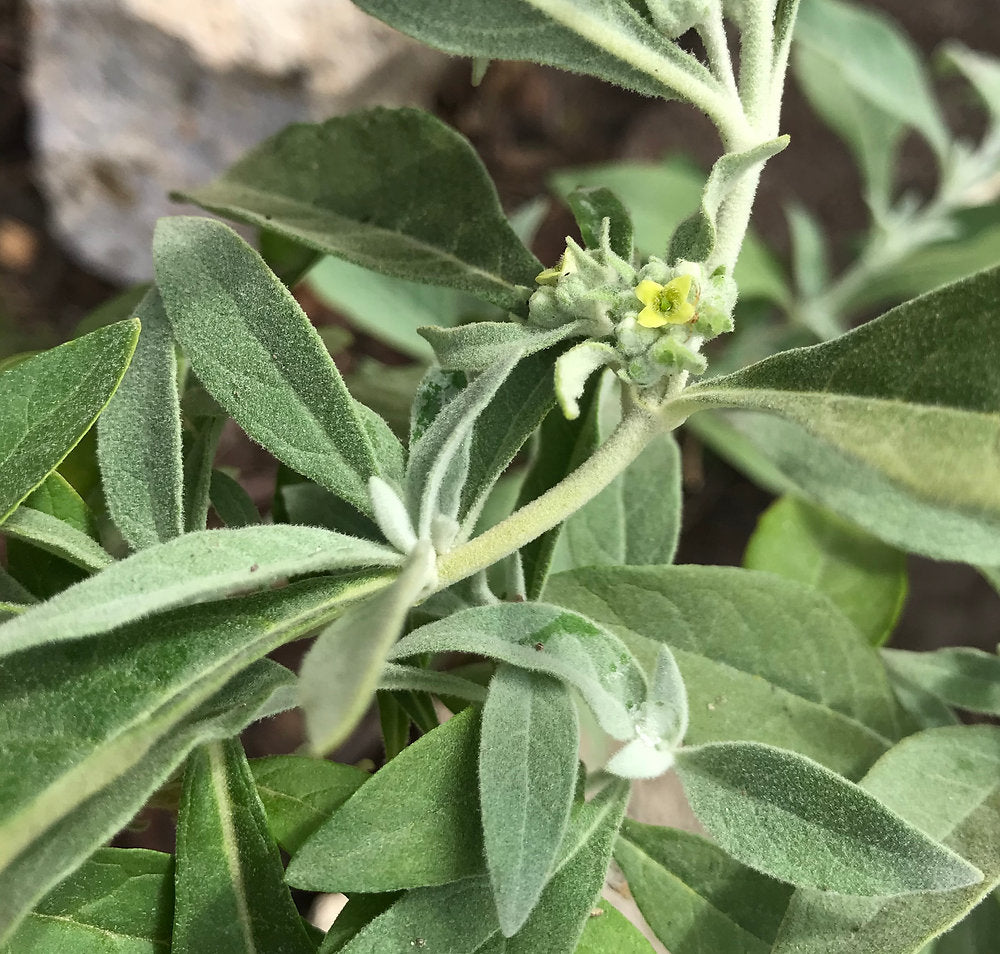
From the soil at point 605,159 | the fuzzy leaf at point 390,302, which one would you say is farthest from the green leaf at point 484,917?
the soil at point 605,159

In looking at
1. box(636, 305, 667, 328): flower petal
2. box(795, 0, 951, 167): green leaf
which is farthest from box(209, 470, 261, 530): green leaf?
box(795, 0, 951, 167): green leaf

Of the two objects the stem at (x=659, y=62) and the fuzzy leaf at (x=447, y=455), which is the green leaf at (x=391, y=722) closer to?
the fuzzy leaf at (x=447, y=455)

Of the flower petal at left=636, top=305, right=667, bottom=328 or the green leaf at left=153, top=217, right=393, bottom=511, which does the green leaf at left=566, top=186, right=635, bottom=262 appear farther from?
the green leaf at left=153, top=217, right=393, bottom=511

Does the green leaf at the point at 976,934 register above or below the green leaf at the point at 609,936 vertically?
below

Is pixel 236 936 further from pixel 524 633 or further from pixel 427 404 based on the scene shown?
pixel 427 404

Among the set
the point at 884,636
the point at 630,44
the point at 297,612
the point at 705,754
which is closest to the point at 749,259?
the point at 884,636
